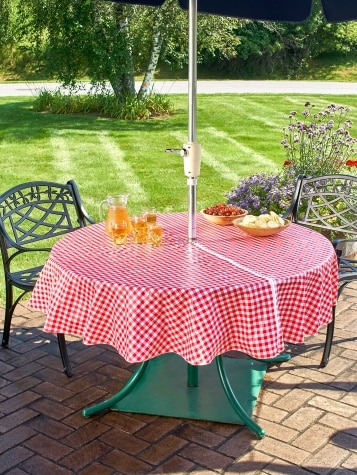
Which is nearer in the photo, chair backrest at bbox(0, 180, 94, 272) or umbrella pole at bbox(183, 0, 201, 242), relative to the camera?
umbrella pole at bbox(183, 0, 201, 242)

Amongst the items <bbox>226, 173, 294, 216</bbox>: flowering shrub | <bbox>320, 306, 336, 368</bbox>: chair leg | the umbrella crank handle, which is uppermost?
the umbrella crank handle

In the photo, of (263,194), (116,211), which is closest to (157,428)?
(116,211)

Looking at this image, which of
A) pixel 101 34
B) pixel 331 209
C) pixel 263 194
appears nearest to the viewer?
pixel 331 209

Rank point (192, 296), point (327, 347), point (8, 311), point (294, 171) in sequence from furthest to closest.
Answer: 1. point (294, 171)
2. point (8, 311)
3. point (327, 347)
4. point (192, 296)

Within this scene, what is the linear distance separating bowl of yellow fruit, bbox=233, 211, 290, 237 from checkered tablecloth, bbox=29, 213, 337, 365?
0.33ft

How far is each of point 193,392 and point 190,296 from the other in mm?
1056

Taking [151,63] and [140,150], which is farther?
[151,63]

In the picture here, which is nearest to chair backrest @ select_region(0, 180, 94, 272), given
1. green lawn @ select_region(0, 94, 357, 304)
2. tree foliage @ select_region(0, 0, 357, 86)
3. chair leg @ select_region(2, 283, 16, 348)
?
chair leg @ select_region(2, 283, 16, 348)

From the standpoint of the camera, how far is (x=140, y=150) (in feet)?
36.1

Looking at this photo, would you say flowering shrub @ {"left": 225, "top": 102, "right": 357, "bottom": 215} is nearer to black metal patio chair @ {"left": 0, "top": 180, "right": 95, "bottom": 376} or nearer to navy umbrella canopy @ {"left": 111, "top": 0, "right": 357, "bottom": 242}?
black metal patio chair @ {"left": 0, "top": 180, "right": 95, "bottom": 376}

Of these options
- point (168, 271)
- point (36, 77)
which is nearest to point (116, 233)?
point (168, 271)

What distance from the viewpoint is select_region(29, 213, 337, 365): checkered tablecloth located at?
9.84 feet

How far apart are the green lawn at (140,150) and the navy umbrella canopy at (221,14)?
12.6 feet

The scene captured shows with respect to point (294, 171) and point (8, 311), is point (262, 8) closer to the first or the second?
point (8, 311)
